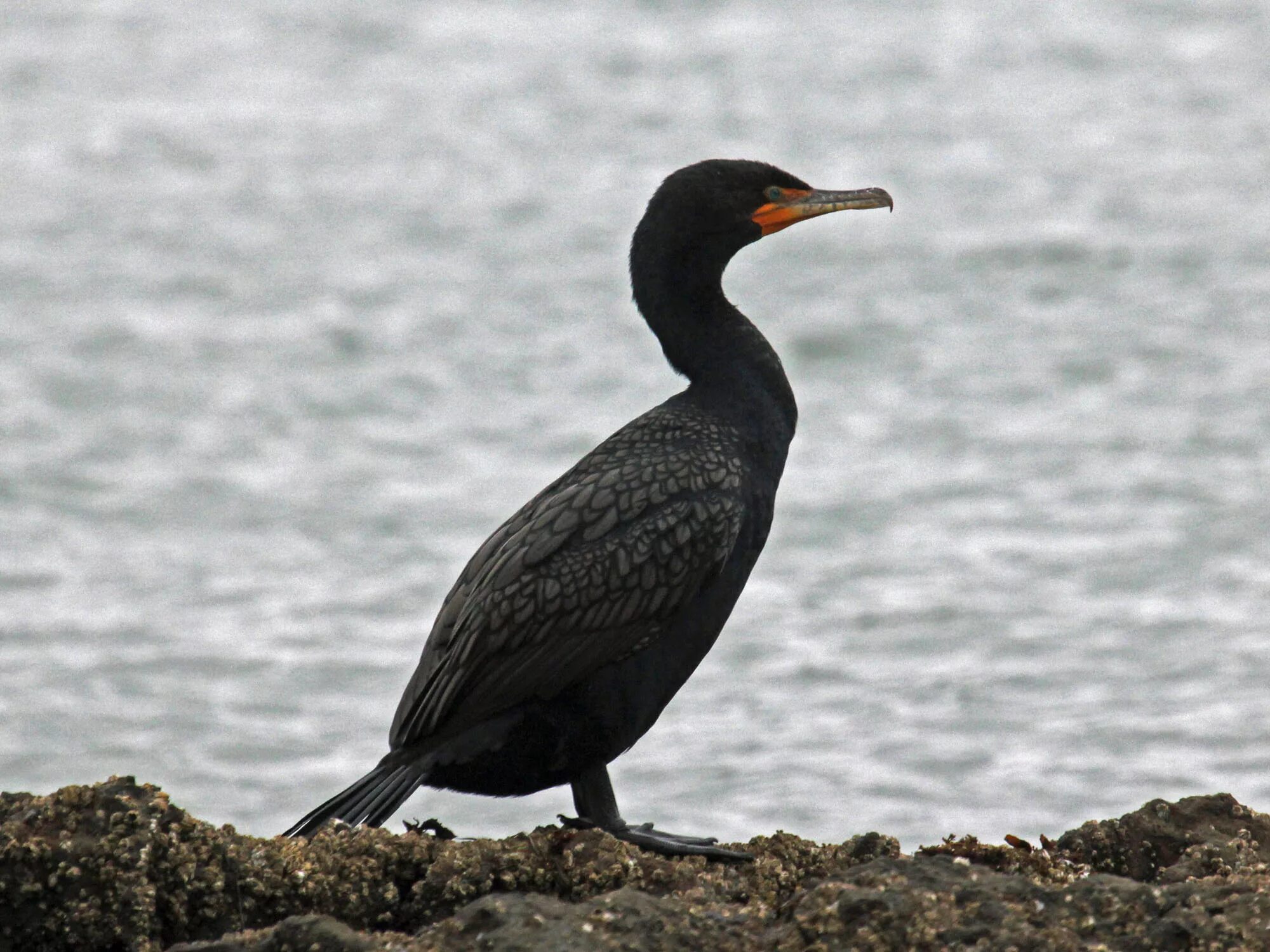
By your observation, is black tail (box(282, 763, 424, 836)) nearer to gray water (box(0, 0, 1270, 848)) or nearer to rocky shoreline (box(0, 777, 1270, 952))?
rocky shoreline (box(0, 777, 1270, 952))

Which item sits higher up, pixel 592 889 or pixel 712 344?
pixel 712 344

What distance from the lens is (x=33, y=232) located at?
18844mm

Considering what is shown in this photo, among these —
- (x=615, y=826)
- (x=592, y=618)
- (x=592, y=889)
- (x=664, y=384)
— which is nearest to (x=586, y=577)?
(x=592, y=618)

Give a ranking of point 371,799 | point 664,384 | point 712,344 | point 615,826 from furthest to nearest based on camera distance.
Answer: point 664,384 → point 712,344 → point 615,826 → point 371,799

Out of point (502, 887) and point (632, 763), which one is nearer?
point (502, 887)

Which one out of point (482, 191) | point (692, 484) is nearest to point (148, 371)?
point (482, 191)

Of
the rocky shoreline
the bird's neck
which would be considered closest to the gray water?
the bird's neck

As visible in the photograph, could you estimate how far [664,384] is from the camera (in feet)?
50.3

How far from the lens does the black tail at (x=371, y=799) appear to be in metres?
5.30

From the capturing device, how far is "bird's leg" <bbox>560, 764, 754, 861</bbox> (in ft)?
16.9

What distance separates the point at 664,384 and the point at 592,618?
384 inches

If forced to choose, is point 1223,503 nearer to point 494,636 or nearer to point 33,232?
point 494,636

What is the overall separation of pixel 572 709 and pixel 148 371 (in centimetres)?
1146

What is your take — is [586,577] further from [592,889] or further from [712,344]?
[592,889]
